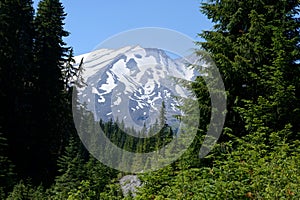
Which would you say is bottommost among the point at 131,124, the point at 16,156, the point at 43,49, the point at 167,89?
the point at 16,156

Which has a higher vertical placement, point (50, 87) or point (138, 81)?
point (50, 87)

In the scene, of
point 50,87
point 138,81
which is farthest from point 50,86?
point 138,81

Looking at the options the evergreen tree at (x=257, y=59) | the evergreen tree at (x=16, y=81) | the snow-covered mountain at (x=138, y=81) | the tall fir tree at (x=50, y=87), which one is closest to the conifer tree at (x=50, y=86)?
the tall fir tree at (x=50, y=87)

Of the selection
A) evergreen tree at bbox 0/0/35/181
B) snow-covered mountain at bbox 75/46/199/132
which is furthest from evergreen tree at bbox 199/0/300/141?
evergreen tree at bbox 0/0/35/181

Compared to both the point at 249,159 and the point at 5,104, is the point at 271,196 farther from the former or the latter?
the point at 5,104

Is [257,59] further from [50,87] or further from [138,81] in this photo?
[50,87]

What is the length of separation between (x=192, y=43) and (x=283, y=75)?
2614 millimetres

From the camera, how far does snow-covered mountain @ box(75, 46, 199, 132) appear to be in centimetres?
1043

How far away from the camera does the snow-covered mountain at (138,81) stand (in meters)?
10.4

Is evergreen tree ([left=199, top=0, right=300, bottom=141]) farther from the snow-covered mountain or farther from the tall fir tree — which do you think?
the tall fir tree

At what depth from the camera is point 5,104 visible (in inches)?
1133

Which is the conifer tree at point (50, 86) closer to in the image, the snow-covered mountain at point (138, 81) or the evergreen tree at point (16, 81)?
the evergreen tree at point (16, 81)

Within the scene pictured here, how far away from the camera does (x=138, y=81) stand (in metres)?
11.3

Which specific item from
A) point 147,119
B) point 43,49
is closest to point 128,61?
point 147,119
